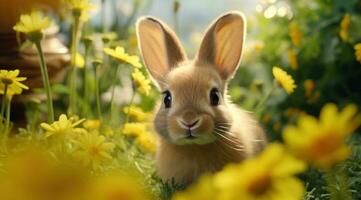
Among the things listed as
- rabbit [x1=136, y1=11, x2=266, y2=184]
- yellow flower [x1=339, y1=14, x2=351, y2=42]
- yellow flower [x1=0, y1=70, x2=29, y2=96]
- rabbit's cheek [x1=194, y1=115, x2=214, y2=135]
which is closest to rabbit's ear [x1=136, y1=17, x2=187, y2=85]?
rabbit [x1=136, y1=11, x2=266, y2=184]

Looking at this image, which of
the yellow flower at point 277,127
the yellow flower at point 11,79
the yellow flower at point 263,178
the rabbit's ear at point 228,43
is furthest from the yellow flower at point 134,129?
the yellow flower at point 263,178

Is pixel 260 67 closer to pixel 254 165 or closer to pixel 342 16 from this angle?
pixel 342 16

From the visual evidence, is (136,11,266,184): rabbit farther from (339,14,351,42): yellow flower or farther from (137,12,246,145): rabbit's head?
(339,14,351,42): yellow flower

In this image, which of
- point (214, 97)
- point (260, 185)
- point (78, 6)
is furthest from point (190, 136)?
point (260, 185)

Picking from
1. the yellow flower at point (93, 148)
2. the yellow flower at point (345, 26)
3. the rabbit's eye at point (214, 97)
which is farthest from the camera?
the yellow flower at point (345, 26)

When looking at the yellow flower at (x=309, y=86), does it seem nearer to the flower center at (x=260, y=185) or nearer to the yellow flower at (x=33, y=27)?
the yellow flower at (x=33, y=27)

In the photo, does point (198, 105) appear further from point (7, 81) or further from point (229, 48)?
point (7, 81)

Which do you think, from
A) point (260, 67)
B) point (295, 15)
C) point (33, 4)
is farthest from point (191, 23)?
point (33, 4)
